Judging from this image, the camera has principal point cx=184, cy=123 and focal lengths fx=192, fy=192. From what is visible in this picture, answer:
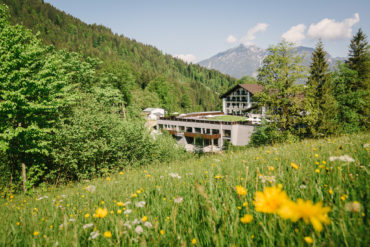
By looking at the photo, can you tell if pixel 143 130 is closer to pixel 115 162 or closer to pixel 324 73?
pixel 115 162

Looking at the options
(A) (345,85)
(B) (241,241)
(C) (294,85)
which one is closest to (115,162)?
(B) (241,241)

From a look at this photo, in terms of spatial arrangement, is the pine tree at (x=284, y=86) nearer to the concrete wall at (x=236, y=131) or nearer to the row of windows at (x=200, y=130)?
the concrete wall at (x=236, y=131)

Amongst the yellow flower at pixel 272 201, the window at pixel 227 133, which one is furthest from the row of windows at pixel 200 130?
the yellow flower at pixel 272 201

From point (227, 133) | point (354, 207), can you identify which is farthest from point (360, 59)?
point (354, 207)

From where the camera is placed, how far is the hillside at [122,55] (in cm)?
7770

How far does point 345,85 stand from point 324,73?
14.3 ft

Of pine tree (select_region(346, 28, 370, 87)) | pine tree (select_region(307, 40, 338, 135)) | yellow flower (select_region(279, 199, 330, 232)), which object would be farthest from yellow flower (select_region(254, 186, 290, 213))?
pine tree (select_region(346, 28, 370, 87))

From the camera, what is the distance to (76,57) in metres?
25.1

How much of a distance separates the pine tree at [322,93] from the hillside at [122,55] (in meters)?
40.4

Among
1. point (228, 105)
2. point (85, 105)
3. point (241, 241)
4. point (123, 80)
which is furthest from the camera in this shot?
point (228, 105)

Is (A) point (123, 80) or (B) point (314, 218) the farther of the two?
(A) point (123, 80)

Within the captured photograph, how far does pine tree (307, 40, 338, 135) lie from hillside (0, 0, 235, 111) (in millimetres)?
40382

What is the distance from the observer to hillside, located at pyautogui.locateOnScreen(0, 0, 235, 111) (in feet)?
255

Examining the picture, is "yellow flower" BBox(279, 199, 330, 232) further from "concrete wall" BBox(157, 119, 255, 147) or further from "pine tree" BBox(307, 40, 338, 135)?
"concrete wall" BBox(157, 119, 255, 147)
